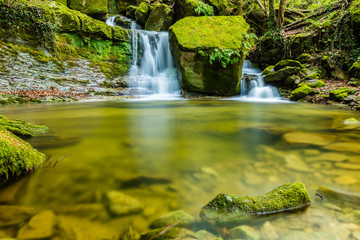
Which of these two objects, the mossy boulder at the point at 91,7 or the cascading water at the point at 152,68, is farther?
the mossy boulder at the point at 91,7

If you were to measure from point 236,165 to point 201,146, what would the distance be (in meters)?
0.64


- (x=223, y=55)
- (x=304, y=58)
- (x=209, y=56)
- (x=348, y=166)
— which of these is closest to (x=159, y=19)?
(x=209, y=56)

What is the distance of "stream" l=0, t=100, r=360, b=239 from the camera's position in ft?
3.63

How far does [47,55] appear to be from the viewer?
8.55 metres

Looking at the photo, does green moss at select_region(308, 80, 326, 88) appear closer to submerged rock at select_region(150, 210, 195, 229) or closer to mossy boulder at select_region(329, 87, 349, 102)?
mossy boulder at select_region(329, 87, 349, 102)

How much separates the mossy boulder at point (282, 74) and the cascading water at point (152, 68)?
4.37 metres

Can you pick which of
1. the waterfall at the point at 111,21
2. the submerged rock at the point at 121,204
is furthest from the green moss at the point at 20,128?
the waterfall at the point at 111,21

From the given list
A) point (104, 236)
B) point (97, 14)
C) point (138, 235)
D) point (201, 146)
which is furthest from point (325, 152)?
point (97, 14)

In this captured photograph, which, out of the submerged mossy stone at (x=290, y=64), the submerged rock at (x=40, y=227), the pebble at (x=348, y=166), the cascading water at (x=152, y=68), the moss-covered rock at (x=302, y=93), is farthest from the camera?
the cascading water at (x=152, y=68)

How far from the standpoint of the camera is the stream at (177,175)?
1.11 m

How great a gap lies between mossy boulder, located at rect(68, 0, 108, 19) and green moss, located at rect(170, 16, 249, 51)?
5.51 metres

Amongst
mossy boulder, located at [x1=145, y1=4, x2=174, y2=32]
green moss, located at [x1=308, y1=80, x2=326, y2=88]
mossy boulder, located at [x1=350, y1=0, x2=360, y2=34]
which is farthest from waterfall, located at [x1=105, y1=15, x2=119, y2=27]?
mossy boulder, located at [x1=350, y1=0, x2=360, y2=34]

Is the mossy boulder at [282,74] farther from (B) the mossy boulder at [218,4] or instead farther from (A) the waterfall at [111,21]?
(A) the waterfall at [111,21]

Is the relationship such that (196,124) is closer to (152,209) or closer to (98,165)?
(98,165)
